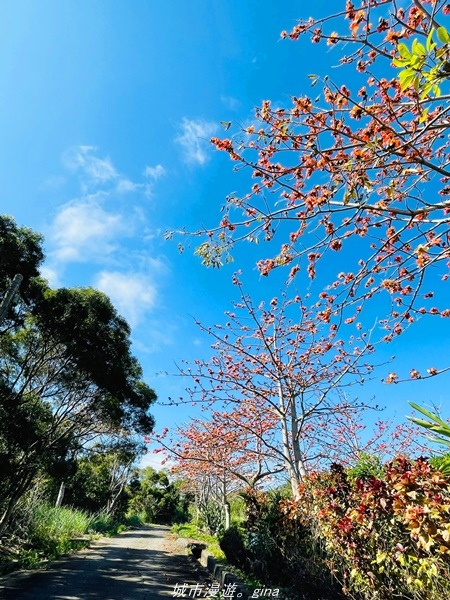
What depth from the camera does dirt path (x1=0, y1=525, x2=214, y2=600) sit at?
21.0ft

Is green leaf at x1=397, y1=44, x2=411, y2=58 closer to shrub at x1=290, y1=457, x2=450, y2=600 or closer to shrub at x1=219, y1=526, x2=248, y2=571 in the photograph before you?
shrub at x1=290, y1=457, x2=450, y2=600

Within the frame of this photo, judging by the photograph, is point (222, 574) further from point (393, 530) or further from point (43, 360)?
point (43, 360)

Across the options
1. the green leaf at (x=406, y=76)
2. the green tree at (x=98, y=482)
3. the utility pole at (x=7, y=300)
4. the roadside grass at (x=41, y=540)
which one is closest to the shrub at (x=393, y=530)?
the green leaf at (x=406, y=76)

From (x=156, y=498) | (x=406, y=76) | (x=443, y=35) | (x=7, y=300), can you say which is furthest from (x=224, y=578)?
(x=156, y=498)

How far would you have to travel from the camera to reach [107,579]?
8023 millimetres

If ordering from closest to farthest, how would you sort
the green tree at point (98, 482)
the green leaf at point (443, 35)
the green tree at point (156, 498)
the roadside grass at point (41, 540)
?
the green leaf at point (443, 35)
the roadside grass at point (41, 540)
the green tree at point (98, 482)
the green tree at point (156, 498)

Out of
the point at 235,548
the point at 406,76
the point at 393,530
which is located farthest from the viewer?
the point at 235,548

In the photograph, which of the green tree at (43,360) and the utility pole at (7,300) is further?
the green tree at (43,360)

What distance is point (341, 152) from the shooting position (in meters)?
3.34

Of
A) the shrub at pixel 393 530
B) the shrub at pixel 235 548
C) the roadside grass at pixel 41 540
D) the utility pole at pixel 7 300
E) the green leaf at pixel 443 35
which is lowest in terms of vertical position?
the roadside grass at pixel 41 540

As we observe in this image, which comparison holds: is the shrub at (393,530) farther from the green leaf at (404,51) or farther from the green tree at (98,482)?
the green tree at (98,482)

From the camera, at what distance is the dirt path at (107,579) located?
641 centimetres

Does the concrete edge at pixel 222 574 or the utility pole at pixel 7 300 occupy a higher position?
the utility pole at pixel 7 300

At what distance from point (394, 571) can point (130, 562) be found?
33.4 feet
